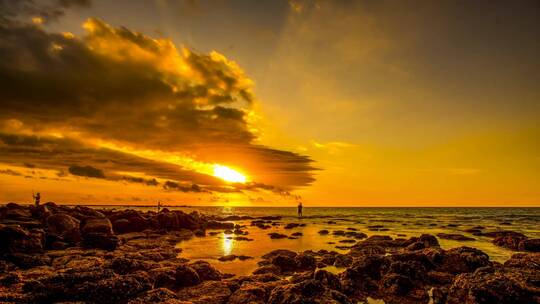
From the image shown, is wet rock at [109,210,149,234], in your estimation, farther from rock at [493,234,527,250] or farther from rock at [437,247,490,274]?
rock at [493,234,527,250]

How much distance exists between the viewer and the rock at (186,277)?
12857 mm

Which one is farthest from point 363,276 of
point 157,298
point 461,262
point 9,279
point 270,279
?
point 9,279

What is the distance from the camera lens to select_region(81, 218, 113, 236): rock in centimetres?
2684

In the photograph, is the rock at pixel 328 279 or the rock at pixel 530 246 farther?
the rock at pixel 530 246

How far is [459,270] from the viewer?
14.9 meters

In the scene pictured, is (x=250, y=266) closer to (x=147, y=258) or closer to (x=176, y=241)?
(x=147, y=258)

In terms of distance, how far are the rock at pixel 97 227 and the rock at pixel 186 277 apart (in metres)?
16.7

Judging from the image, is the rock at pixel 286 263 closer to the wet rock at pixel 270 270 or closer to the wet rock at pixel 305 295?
the wet rock at pixel 270 270

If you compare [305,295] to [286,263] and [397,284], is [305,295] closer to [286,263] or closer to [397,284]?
[397,284]

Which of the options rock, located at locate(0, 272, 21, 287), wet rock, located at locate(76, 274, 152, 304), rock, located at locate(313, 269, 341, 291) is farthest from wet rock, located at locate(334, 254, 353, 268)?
rock, located at locate(0, 272, 21, 287)

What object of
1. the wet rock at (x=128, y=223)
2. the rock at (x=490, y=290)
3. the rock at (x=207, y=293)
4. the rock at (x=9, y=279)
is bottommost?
the wet rock at (x=128, y=223)

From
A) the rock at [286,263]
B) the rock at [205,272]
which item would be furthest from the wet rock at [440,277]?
the rock at [205,272]

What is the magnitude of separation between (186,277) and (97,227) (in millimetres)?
18576

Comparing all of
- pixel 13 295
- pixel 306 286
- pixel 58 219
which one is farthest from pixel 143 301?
pixel 58 219
